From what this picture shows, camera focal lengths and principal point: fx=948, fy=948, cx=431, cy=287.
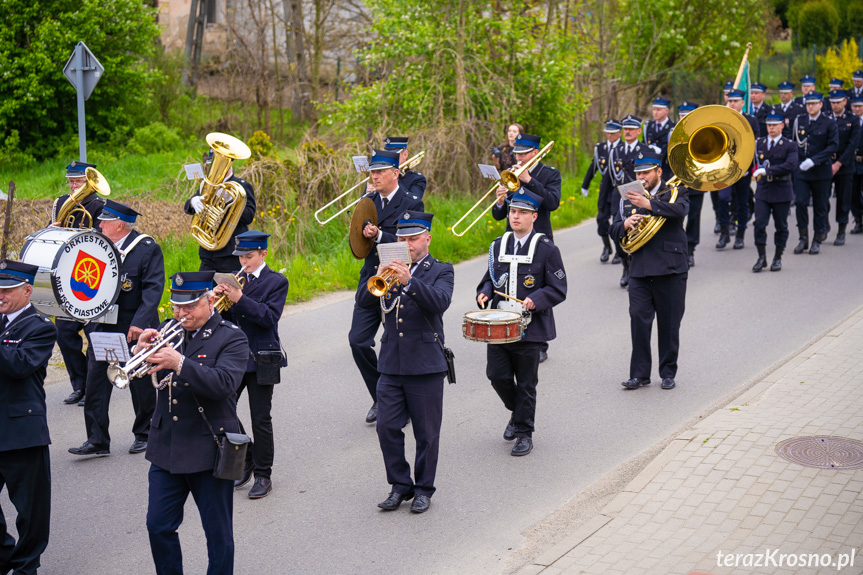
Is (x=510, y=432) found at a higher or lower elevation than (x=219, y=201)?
lower

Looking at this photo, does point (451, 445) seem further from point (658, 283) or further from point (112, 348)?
point (112, 348)

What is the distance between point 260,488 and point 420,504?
1.21 metres

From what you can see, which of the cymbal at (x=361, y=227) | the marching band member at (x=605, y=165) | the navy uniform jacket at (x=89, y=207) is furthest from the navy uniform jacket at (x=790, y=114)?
the navy uniform jacket at (x=89, y=207)

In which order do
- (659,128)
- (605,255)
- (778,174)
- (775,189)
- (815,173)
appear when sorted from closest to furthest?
(778,174), (775,189), (605,255), (815,173), (659,128)

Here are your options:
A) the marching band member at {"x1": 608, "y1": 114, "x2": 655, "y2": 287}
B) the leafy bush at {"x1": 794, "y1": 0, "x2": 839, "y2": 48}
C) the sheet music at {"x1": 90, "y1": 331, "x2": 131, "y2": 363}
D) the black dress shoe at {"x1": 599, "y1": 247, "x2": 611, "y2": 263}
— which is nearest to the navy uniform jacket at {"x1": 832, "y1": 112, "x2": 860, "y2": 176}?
the black dress shoe at {"x1": 599, "y1": 247, "x2": 611, "y2": 263}

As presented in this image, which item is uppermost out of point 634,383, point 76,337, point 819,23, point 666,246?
point 819,23

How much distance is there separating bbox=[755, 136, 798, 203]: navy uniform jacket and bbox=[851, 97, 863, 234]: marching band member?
8.56 feet

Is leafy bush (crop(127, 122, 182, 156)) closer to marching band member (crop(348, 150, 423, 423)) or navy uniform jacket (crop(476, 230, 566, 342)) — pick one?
marching band member (crop(348, 150, 423, 423))

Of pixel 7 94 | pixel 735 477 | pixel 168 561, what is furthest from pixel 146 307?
pixel 7 94

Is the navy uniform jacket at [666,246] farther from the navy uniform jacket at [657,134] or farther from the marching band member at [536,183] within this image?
the navy uniform jacket at [657,134]

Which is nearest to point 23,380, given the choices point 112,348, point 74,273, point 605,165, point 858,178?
point 112,348

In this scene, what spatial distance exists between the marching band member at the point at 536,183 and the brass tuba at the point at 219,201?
2721mm

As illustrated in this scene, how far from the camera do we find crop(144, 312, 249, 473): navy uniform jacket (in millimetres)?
5031

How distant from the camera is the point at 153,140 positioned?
2258cm
